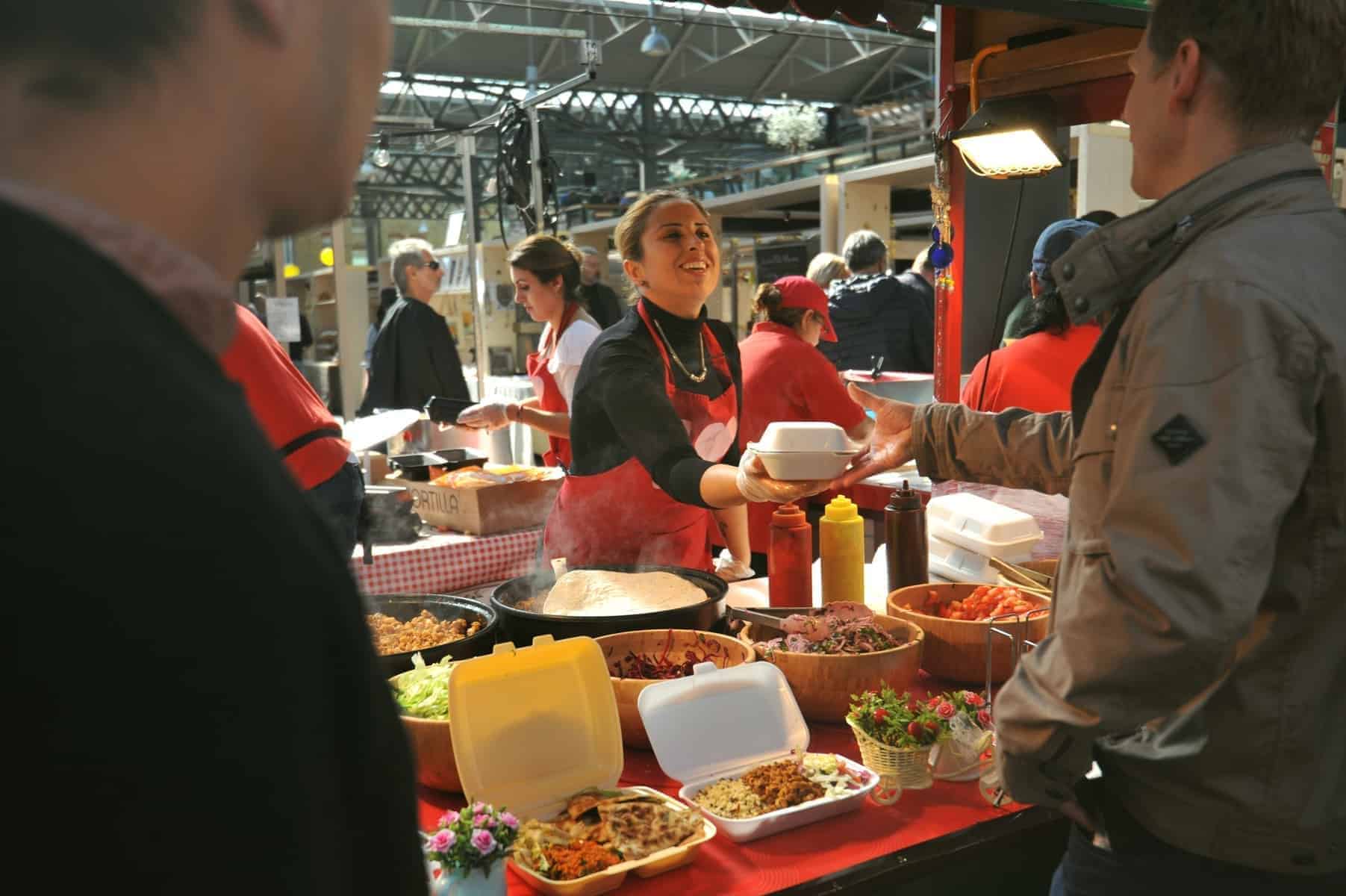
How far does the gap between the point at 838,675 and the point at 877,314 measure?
5163 millimetres

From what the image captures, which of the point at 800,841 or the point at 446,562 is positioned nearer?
the point at 800,841

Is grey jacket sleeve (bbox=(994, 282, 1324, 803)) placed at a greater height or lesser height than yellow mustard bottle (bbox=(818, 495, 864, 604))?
greater

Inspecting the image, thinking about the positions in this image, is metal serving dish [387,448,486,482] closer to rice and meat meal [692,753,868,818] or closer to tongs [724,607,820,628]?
→ tongs [724,607,820,628]

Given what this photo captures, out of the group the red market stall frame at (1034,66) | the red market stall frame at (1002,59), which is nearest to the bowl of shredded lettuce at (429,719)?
the red market stall frame at (1002,59)

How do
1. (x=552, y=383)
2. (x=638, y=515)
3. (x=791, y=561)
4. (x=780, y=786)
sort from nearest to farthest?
(x=780, y=786)
(x=791, y=561)
(x=638, y=515)
(x=552, y=383)

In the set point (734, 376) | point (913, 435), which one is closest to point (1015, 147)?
point (734, 376)

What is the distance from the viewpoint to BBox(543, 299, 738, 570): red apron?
306 centimetres

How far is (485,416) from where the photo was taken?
4.26 m

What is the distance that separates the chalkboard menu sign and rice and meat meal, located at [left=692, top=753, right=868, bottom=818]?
7693 mm

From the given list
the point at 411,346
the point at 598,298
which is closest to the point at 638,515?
the point at 411,346

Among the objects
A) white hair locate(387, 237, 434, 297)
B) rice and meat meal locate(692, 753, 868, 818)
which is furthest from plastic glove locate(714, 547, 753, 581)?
white hair locate(387, 237, 434, 297)

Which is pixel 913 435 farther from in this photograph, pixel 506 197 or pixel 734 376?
pixel 506 197

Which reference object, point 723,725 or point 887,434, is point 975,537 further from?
point 723,725

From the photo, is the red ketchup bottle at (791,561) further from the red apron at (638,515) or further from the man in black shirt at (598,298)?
the man in black shirt at (598,298)
